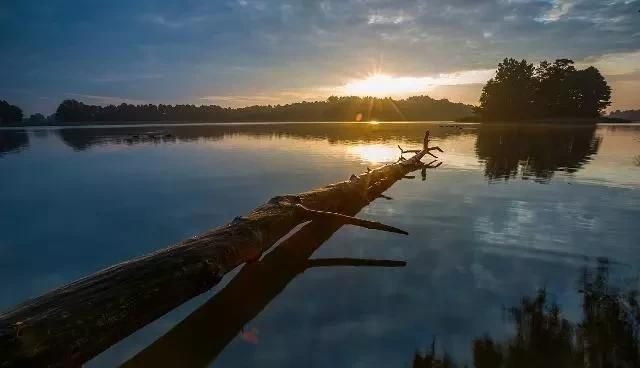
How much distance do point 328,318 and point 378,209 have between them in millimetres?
5924

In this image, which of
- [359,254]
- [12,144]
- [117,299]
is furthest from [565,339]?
[12,144]

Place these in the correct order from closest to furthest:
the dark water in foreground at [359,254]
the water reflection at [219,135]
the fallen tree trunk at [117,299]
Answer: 1. the fallen tree trunk at [117,299]
2. the dark water in foreground at [359,254]
3. the water reflection at [219,135]

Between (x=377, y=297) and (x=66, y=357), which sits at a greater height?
(x=66, y=357)

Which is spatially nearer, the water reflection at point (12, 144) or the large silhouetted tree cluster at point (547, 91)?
the water reflection at point (12, 144)

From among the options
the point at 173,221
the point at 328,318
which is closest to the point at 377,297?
the point at 328,318

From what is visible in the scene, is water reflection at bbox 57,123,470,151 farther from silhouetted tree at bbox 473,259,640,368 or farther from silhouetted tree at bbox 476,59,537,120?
silhouetted tree at bbox 476,59,537,120

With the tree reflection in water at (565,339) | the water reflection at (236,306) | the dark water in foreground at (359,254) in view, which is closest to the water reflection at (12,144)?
the dark water in foreground at (359,254)

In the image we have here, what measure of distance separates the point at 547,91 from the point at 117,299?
124689 millimetres

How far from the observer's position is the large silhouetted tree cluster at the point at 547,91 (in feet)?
335

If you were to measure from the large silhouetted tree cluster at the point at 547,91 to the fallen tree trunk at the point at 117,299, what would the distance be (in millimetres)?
115234

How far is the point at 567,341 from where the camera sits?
386 cm

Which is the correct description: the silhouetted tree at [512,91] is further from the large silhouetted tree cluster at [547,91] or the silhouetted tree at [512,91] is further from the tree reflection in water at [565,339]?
the tree reflection in water at [565,339]

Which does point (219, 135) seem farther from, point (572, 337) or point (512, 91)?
point (512, 91)

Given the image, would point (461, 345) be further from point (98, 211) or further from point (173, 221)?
point (98, 211)
